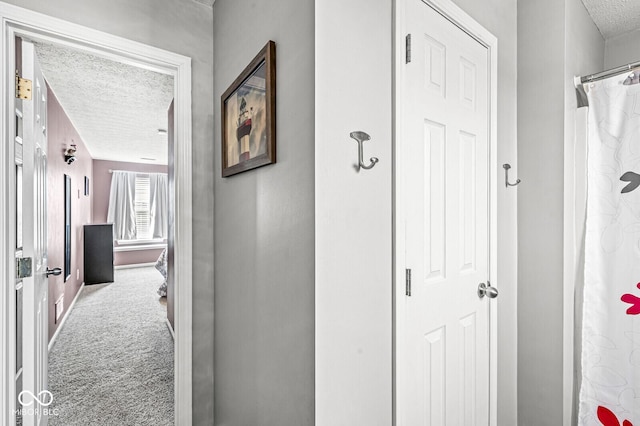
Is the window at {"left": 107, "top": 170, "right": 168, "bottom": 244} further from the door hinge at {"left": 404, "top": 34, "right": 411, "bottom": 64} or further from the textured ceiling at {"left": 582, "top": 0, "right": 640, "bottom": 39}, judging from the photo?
the textured ceiling at {"left": 582, "top": 0, "right": 640, "bottom": 39}

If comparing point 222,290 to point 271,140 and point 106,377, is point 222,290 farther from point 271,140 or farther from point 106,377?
point 106,377

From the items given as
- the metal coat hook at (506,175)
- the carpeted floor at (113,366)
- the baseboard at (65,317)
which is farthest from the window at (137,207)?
the metal coat hook at (506,175)

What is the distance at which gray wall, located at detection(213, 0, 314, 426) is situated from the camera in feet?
3.12

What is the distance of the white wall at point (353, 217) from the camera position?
3.02 feet

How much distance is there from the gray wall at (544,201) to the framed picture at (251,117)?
1427mm

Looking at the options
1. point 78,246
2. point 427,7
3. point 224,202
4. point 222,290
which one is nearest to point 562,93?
point 427,7

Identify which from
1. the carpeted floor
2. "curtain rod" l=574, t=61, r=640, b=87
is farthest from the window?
"curtain rod" l=574, t=61, r=640, b=87

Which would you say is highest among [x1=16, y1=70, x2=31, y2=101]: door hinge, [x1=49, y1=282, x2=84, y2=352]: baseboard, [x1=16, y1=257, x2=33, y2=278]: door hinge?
[x1=16, y1=70, x2=31, y2=101]: door hinge

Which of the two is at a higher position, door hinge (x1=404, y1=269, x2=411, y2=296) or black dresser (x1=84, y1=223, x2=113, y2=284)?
door hinge (x1=404, y1=269, x2=411, y2=296)

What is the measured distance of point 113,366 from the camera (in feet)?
9.04

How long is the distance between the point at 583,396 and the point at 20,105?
3107 mm

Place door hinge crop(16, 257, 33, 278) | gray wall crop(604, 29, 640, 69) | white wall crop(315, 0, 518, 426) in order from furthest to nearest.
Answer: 1. gray wall crop(604, 29, 640, 69)
2. door hinge crop(16, 257, 33, 278)
3. white wall crop(315, 0, 518, 426)

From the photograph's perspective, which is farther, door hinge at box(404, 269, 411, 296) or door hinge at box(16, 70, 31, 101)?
door hinge at box(16, 70, 31, 101)

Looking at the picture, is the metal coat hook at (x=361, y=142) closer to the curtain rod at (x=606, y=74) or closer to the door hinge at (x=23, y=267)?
the curtain rod at (x=606, y=74)
